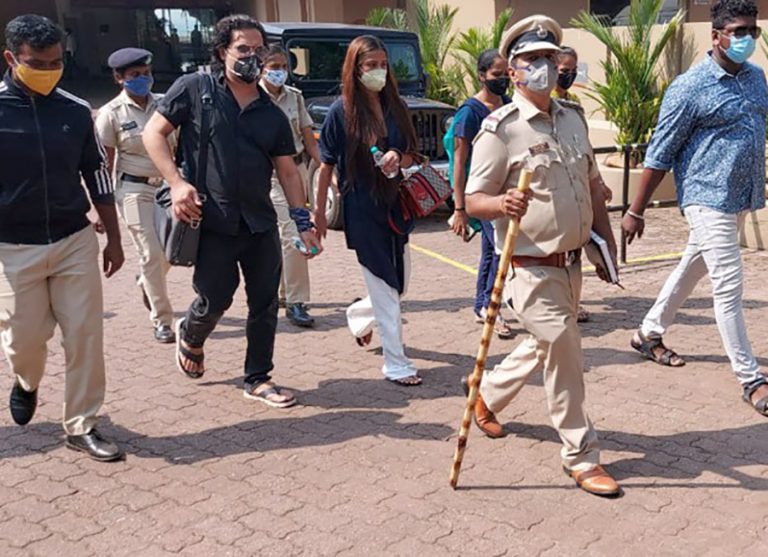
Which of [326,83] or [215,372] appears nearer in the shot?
[215,372]

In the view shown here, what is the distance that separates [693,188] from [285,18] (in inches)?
778

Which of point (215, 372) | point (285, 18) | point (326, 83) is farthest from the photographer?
point (285, 18)

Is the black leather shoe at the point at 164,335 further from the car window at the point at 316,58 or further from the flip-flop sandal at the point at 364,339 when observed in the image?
the car window at the point at 316,58

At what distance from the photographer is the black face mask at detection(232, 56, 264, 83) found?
4.66 m

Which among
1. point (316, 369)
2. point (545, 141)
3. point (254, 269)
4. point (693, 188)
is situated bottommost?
point (316, 369)

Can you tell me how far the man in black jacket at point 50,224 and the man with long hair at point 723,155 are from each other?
279 cm

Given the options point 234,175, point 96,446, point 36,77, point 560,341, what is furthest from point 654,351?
point 36,77

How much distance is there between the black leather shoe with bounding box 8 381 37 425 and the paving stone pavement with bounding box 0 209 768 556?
122 millimetres

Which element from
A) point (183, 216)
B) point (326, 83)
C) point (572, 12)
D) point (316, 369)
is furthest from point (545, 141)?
point (572, 12)

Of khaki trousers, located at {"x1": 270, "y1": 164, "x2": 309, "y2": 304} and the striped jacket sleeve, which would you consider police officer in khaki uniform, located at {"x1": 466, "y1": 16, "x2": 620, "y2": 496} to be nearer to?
the striped jacket sleeve

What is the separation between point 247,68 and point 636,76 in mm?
7884

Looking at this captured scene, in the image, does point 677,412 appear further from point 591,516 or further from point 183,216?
point 183,216

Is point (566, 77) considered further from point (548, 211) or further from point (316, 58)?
point (316, 58)

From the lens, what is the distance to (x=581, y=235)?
395cm
